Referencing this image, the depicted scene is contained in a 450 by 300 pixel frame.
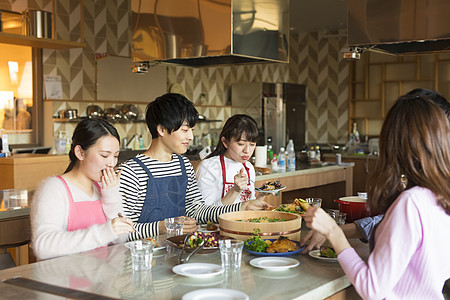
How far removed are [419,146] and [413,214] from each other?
20 centimetres

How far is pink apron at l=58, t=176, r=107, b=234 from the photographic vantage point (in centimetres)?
232

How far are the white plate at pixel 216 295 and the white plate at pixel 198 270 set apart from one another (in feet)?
0.54

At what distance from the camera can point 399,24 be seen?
338 centimetres

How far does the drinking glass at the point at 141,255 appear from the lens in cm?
187

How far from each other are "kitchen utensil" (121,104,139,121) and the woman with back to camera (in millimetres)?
4775

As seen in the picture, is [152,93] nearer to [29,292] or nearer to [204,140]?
[204,140]

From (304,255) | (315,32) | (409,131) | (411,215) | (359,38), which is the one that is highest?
(315,32)

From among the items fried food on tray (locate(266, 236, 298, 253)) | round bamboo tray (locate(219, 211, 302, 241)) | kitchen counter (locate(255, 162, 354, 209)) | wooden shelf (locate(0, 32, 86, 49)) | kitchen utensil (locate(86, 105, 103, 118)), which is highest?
wooden shelf (locate(0, 32, 86, 49))

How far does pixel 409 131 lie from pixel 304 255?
738 millimetres

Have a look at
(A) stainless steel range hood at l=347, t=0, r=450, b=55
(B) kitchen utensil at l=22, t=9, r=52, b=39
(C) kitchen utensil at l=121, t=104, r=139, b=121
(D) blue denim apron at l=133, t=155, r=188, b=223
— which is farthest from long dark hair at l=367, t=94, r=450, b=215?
(C) kitchen utensil at l=121, t=104, r=139, b=121

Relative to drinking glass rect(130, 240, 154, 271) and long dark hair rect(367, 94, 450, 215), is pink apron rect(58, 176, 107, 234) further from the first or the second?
long dark hair rect(367, 94, 450, 215)

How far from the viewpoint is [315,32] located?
35.2 ft

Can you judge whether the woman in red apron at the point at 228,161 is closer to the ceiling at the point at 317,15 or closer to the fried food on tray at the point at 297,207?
the fried food on tray at the point at 297,207

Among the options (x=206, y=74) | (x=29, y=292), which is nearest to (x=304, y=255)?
(x=29, y=292)
